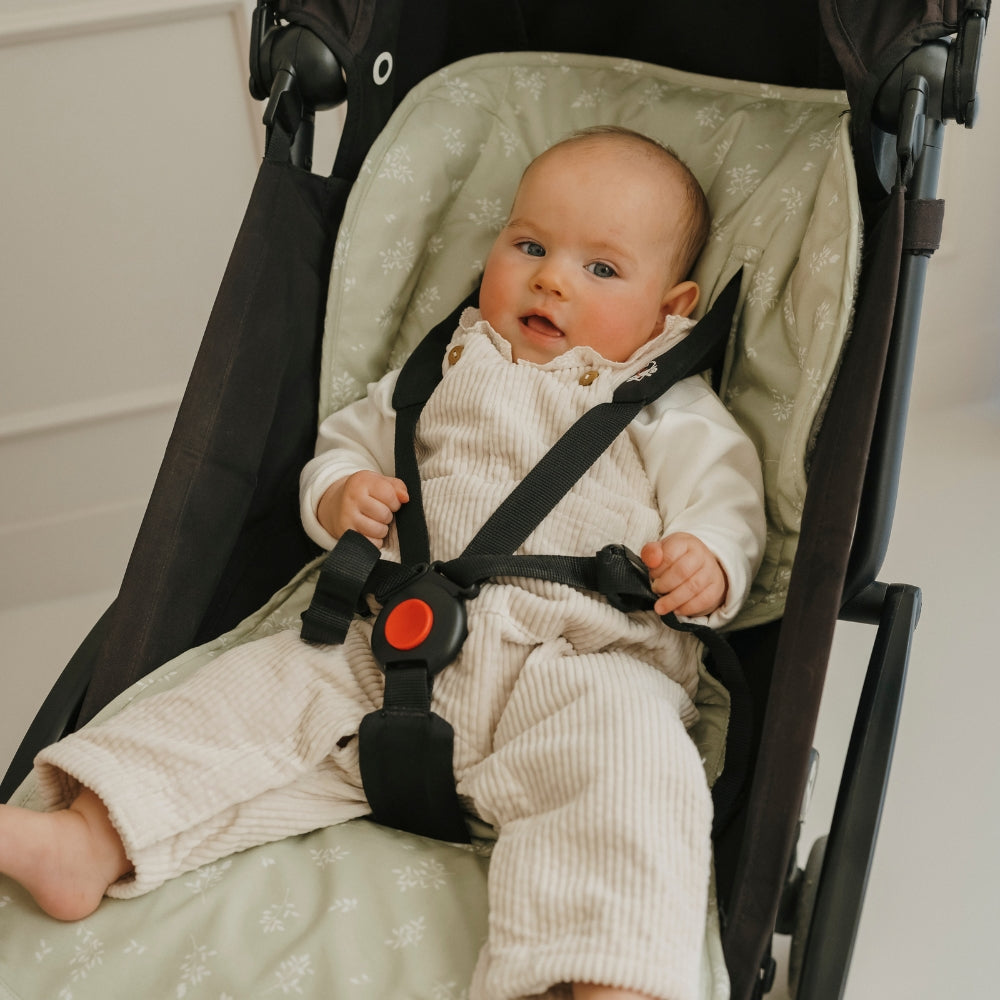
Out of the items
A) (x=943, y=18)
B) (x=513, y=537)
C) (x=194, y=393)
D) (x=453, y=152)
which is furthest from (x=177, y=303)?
(x=943, y=18)

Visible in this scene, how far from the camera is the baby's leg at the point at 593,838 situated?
727mm

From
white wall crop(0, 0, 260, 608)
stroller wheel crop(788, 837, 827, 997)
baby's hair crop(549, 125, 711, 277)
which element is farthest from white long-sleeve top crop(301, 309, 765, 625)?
white wall crop(0, 0, 260, 608)

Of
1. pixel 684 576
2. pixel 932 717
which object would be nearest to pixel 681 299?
pixel 684 576

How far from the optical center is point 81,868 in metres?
Answer: 0.83

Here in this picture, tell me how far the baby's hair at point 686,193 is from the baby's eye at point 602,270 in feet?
0.27

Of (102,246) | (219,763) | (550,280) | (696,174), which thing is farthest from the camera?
(102,246)

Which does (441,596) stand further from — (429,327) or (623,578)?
(429,327)

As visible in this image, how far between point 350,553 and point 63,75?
0.99 metres

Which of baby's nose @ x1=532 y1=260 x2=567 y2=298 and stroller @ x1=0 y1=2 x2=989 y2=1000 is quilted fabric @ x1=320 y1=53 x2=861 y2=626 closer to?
stroller @ x1=0 y1=2 x2=989 y2=1000

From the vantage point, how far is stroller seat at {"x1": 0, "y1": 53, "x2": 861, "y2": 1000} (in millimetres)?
805

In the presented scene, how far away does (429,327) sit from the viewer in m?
1.29

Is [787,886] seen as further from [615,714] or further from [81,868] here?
[81,868]

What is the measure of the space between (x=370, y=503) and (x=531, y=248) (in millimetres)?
330


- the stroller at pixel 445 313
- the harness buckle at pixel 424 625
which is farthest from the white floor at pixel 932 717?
the harness buckle at pixel 424 625
